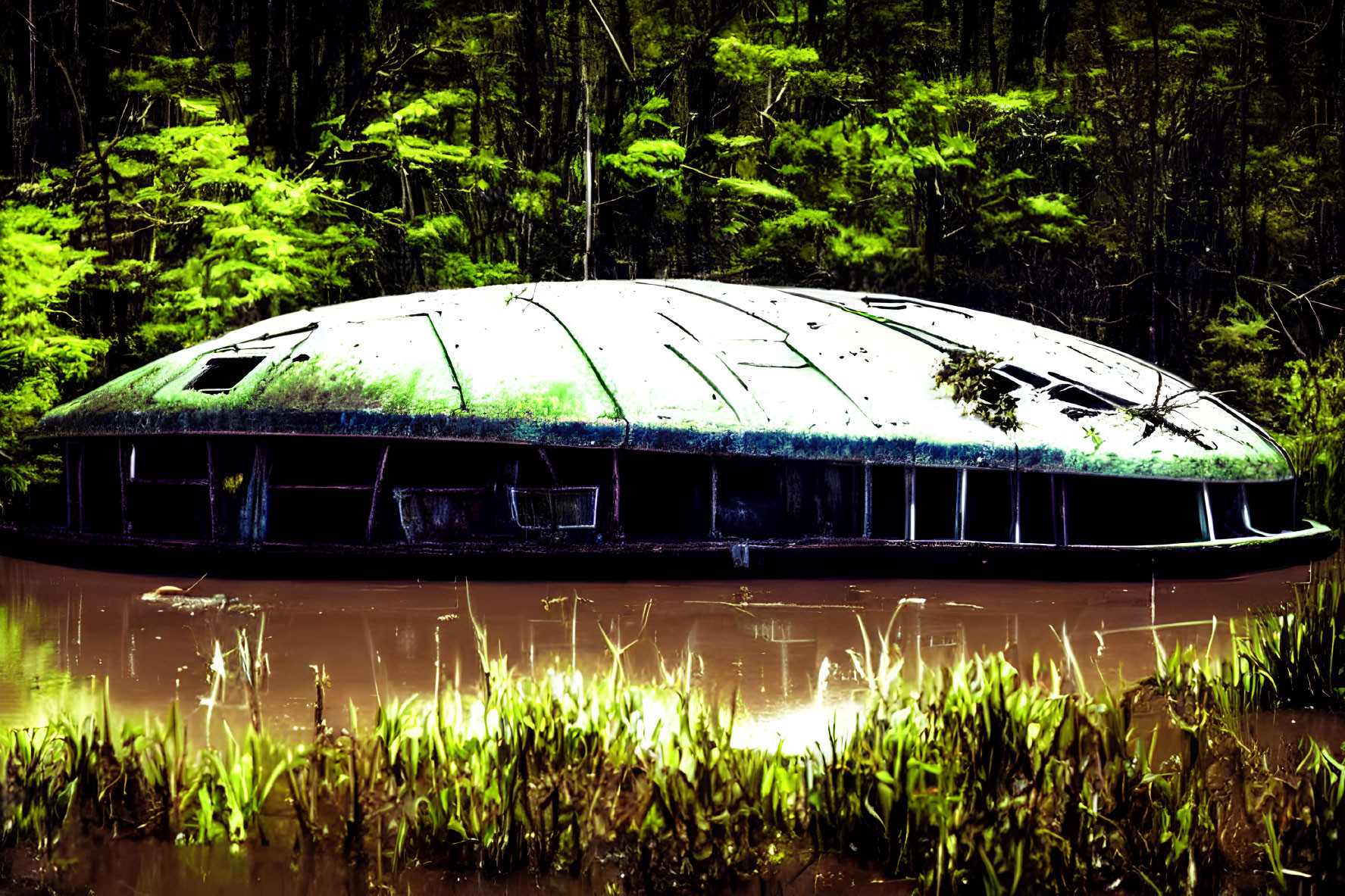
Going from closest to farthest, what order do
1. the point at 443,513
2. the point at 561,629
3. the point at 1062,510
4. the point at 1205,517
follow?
the point at 561,629 < the point at 1205,517 < the point at 1062,510 < the point at 443,513

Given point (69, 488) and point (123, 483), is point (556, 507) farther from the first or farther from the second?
point (69, 488)

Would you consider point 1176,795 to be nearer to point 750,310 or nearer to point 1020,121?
point 750,310

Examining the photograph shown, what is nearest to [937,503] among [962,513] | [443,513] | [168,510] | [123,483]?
[962,513]

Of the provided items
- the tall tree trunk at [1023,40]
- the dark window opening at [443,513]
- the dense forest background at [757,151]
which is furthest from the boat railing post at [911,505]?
the tall tree trunk at [1023,40]

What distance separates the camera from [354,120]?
2259 cm

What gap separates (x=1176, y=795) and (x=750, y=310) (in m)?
10.6

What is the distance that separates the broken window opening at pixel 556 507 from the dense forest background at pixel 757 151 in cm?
915

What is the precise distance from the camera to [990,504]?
13195 millimetres

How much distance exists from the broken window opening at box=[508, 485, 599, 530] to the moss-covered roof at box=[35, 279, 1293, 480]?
77cm

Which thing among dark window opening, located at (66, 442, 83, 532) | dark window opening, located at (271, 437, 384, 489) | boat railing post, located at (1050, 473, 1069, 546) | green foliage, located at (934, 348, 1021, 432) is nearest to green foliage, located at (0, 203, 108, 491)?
dark window opening, located at (66, 442, 83, 532)

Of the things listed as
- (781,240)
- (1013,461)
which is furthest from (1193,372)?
(1013,461)

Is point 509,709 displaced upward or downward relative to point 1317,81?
downward

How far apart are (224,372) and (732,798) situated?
11.0 metres

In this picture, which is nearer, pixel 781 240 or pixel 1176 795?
pixel 1176 795
